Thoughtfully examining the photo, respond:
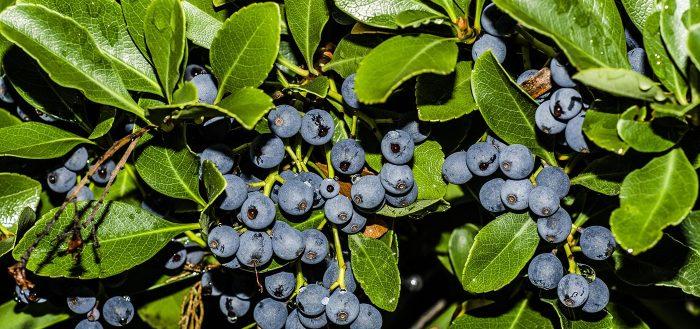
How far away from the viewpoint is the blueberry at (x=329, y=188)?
1863 mm

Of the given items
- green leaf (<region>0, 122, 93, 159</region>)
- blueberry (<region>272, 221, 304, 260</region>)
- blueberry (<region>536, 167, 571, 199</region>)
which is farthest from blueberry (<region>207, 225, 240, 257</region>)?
blueberry (<region>536, 167, 571, 199</region>)

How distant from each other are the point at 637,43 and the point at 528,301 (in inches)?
36.9

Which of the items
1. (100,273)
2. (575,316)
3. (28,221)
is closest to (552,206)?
(575,316)

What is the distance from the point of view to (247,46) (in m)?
1.67

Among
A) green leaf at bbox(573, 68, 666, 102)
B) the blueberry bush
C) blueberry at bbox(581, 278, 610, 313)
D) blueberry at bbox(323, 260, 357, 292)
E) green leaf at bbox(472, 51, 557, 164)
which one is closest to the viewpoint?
green leaf at bbox(573, 68, 666, 102)

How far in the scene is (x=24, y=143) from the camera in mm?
1924

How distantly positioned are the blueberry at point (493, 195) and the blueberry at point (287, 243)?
1.76 ft

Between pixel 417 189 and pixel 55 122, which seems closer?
pixel 417 189

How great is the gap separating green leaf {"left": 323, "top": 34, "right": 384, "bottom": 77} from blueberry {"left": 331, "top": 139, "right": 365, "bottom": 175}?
195 millimetres

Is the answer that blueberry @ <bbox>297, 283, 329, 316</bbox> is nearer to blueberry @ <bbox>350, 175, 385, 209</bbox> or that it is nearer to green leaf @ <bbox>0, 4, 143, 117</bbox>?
blueberry @ <bbox>350, 175, 385, 209</bbox>

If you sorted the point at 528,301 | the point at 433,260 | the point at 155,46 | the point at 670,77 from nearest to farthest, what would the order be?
the point at 670,77
the point at 155,46
the point at 528,301
the point at 433,260

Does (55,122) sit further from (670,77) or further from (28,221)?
(670,77)

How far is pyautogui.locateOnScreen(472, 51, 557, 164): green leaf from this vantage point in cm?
168

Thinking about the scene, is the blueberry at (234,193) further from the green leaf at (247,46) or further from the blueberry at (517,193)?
the blueberry at (517,193)
